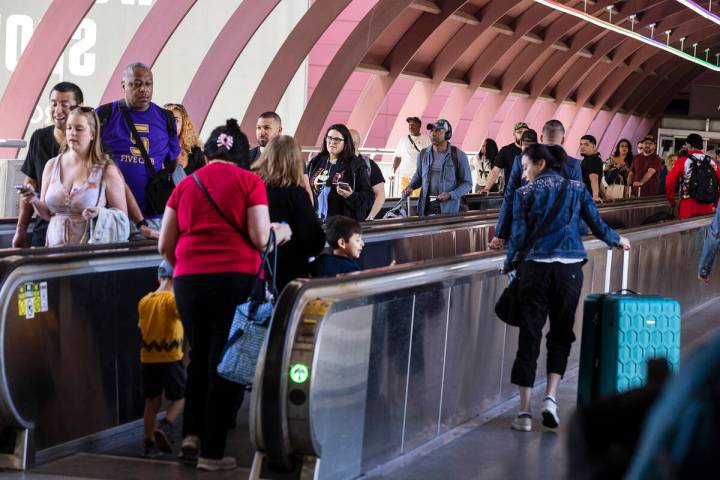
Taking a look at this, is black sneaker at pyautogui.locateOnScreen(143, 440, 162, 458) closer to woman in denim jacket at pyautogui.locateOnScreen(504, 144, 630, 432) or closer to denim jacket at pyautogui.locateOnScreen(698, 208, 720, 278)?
woman in denim jacket at pyautogui.locateOnScreen(504, 144, 630, 432)

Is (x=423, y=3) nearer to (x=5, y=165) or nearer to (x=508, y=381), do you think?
(x=5, y=165)

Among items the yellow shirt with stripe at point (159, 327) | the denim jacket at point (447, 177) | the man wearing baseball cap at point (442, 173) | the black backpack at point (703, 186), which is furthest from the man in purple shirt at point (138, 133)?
the black backpack at point (703, 186)

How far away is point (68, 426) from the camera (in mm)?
6211

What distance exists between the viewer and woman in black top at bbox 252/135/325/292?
643 centimetres

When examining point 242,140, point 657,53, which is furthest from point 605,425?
point 657,53

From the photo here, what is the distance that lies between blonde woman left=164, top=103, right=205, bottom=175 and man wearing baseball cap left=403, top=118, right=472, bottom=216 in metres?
4.01

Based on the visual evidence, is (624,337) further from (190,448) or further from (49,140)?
(49,140)

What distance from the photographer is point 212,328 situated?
5.86 m

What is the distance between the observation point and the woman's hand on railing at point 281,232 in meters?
6.06

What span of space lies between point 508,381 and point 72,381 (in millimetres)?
3143

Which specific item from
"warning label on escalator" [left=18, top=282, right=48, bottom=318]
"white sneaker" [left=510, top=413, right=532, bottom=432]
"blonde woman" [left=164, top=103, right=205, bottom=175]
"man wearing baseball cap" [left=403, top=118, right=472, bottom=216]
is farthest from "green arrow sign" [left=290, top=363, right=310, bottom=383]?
"man wearing baseball cap" [left=403, top=118, right=472, bottom=216]

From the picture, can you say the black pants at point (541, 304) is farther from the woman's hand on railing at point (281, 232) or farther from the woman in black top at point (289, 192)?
the woman's hand on railing at point (281, 232)

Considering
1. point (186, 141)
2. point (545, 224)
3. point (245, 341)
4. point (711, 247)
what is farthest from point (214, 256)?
point (711, 247)

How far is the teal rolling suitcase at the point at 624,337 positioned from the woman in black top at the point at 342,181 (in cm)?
288
